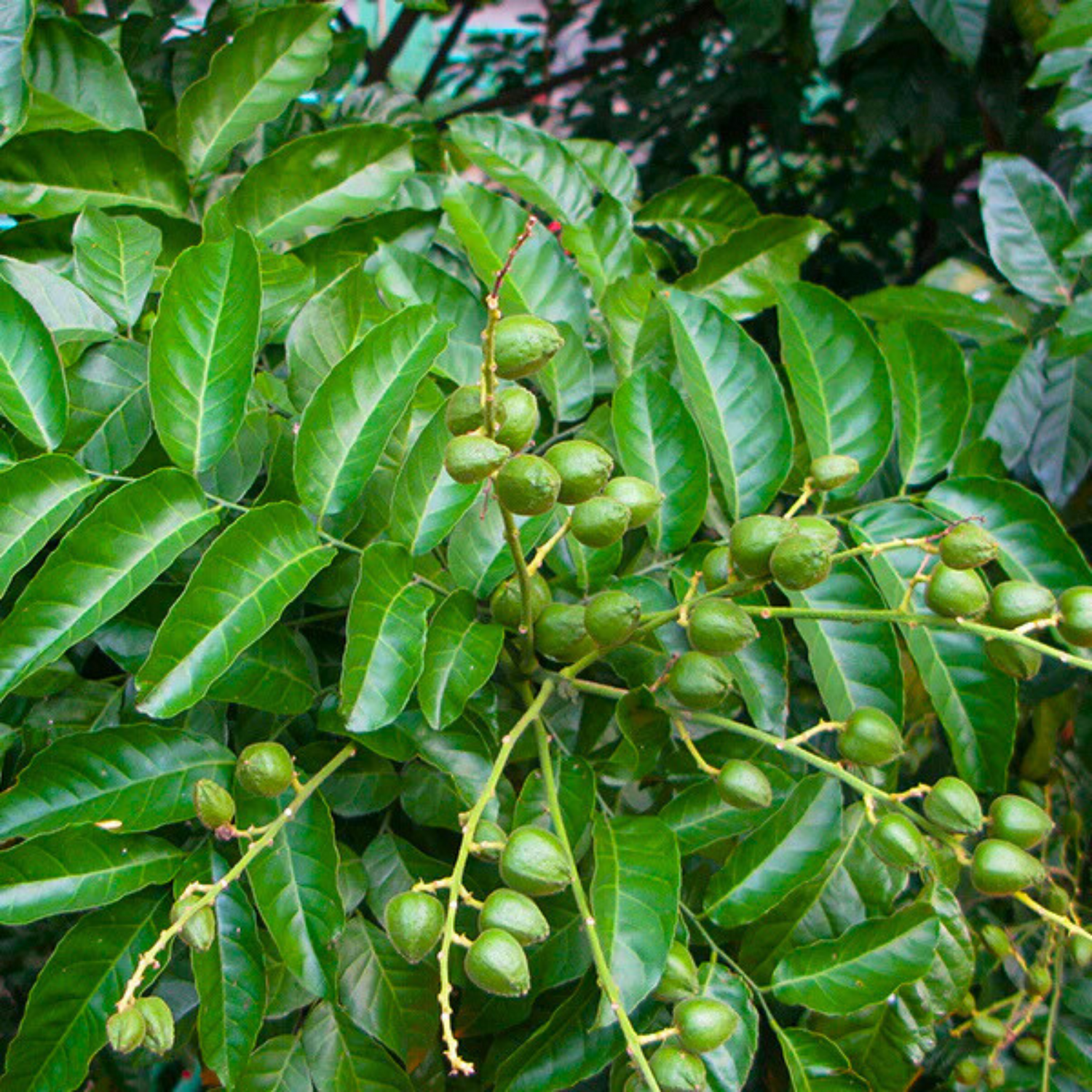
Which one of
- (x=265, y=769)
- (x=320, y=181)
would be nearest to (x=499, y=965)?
(x=265, y=769)

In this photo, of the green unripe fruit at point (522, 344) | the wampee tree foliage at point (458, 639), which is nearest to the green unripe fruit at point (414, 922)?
the wampee tree foliage at point (458, 639)

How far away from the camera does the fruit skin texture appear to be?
0.41 meters

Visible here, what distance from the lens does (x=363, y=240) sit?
0.68m

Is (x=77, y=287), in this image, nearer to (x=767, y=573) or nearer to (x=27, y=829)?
(x=27, y=829)

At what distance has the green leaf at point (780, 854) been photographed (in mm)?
555

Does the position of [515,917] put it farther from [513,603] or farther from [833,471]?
[833,471]

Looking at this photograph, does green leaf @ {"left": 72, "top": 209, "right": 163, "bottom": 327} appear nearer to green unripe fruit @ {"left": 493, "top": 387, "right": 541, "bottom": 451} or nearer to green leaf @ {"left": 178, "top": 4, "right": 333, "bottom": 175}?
green leaf @ {"left": 178, "top": 4, "right": 333, "bottom": 175}

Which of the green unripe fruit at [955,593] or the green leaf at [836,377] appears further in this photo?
the green leaf at [836,377]

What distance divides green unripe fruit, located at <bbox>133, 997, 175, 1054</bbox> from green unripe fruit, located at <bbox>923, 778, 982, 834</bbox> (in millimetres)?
339

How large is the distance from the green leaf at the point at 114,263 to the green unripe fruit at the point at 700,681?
362mm

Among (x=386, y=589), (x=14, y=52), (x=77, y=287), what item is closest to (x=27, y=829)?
(x=386, y=589)

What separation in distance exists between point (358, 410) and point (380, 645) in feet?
0.42

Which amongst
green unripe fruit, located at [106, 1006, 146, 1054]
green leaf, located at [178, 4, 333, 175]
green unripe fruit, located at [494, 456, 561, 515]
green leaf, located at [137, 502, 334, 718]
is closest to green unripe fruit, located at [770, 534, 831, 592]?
green unripe fruit, located at [494, 456, 561, 515]

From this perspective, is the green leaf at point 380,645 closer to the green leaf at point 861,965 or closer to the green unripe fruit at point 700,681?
the green unripe fruit at point 700,681
